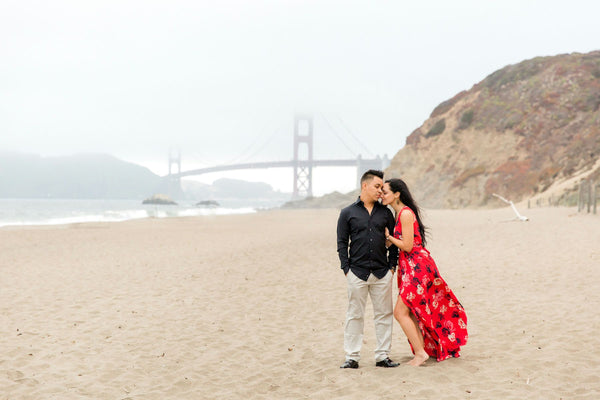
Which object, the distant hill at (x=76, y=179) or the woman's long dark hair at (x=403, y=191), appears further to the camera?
the distant hill at (x=76, y=179)

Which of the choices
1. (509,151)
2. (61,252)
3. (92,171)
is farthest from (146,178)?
(61,252)

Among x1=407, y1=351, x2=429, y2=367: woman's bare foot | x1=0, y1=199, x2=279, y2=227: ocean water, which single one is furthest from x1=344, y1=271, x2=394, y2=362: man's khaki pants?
x1=0, y1=199, x2=279, y2=227: ocean water

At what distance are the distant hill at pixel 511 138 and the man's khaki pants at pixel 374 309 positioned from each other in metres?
26.9

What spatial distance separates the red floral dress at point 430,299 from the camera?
4164 mm

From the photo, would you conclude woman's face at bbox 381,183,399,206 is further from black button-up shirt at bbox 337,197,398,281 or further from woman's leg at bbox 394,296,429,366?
woman's leg at bbox 394,296,429,366

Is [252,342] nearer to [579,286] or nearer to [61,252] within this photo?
[579,286]

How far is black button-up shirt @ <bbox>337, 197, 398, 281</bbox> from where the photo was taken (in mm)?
4051

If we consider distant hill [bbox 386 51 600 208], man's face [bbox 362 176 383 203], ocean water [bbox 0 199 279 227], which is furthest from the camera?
ocean water [bbox 0 199 279 227]

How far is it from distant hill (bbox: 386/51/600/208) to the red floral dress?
26572 millimetres

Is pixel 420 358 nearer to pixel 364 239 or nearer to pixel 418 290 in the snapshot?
pixel 418 290

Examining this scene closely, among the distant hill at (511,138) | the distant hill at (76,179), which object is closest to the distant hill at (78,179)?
the distant hill at (76,179)

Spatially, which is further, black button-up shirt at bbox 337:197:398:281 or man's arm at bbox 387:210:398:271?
man's arm at bbox 387:210:398:271

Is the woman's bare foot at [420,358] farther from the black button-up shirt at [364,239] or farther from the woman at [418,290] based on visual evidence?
the black button-up shirt at [364,239]

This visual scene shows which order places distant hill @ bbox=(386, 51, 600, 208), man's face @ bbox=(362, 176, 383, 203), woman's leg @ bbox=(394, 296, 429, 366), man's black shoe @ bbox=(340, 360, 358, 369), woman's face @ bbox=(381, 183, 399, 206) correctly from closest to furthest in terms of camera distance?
man's face @ bbox=(362, 176, 383, 203) → woman's face @ bbox=(381, 183, 399, 206) → woman's leg @ bbox=(394, 296, 429, 366) → man's black shoe @ bbox=(340, 360, 358, 369) → distant hill @ bbox=(386, 51, 600, 208)
